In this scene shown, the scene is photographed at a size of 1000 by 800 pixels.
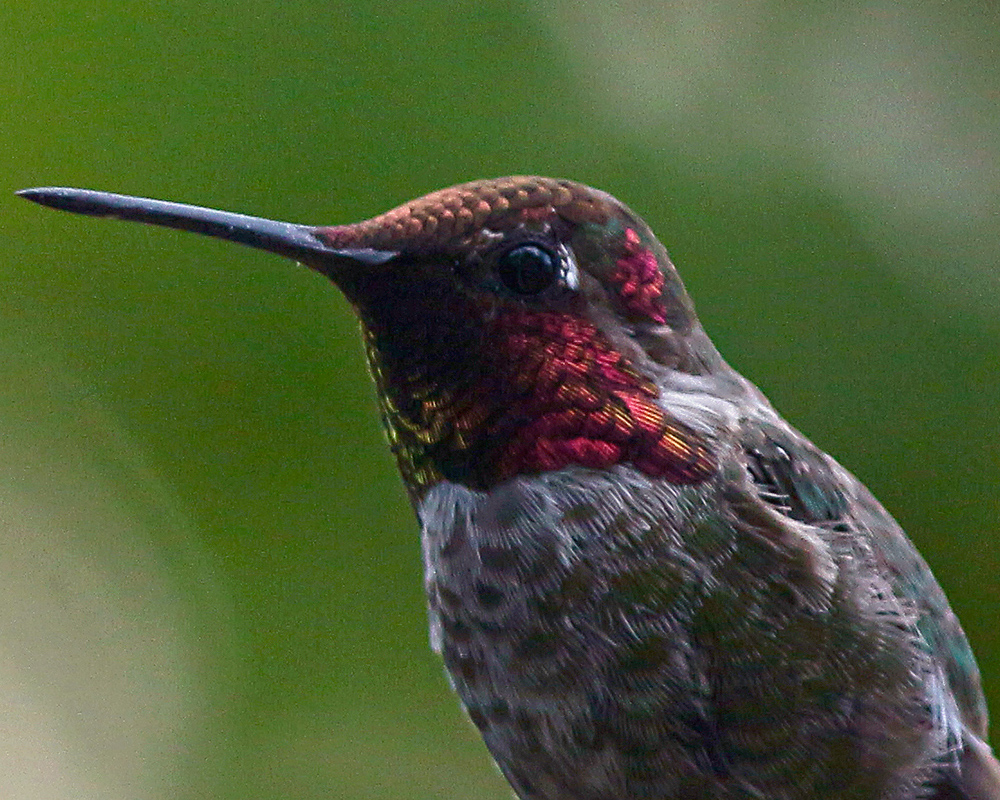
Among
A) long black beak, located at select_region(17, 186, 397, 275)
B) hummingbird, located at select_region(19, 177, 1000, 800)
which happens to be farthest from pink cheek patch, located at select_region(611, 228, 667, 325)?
long black beak, located at select_region(17, 186, 397, 275)

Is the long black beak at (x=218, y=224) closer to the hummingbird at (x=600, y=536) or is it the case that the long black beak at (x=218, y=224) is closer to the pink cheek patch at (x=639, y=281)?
the hummingbird at (x=600, y=536)

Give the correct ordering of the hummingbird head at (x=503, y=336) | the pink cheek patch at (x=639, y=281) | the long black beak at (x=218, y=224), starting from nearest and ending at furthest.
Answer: the long black beak at (x=218, y=224) → the hummingbird head at (x=503, y=336) → the pink cheek patch at (x=639, y=281)

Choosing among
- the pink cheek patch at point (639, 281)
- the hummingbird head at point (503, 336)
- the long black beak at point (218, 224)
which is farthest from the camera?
the pink cheek patch at point (639, 281)

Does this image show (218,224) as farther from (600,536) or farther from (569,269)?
(600,536)

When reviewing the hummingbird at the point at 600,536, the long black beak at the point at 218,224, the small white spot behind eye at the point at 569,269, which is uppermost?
the small white spot behind eye at the point at 569,269

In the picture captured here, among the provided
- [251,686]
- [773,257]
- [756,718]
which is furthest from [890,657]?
[251,686]

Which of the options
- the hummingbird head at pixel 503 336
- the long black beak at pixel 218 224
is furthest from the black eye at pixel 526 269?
the long black beak at pixel 218 224

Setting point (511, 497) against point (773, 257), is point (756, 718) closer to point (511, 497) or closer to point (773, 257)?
point (511, 497)

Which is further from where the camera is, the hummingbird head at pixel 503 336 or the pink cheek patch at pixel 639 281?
the pink cheek patch at pixel 639 281
